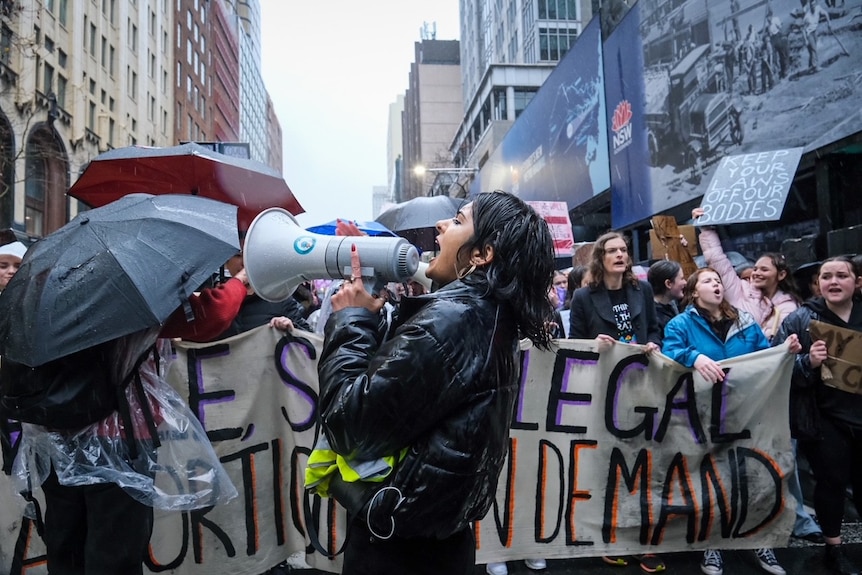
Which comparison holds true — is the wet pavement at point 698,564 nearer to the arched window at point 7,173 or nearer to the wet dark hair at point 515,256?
the wet dark hair at point 515,256

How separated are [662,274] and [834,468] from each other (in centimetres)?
163

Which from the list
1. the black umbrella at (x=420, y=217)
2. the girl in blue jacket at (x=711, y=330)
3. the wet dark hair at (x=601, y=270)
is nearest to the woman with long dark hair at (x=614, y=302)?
the wet dark hair at (x=601, y=270)

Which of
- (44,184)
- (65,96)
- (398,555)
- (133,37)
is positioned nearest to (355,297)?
(398,555)

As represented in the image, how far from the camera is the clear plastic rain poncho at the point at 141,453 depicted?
1957mm

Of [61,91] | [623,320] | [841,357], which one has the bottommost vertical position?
[841,357]

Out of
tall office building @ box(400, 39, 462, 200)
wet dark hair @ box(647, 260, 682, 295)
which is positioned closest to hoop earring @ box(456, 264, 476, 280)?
wet dark hair @ box(647, 260, 682, 295)

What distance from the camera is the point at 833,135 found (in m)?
7.59

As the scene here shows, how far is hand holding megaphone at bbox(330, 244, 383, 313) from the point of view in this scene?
1.55 m

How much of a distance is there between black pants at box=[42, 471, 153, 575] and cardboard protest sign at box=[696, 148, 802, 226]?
4339 mm

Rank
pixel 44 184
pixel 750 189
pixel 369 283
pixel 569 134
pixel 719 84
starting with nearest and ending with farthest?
pixel 369 283 → pixel 750 189 → pixel 719 84 → pixel 569 134 → pixel 44 184

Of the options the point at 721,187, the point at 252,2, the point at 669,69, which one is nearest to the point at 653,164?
the point at 669,69

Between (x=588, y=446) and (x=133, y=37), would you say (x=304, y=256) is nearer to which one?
(x=588, y=446)

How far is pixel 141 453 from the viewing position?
6.68ft

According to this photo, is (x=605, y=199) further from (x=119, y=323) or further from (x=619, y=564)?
(x=119, y=323)
